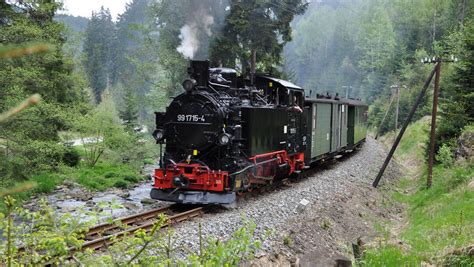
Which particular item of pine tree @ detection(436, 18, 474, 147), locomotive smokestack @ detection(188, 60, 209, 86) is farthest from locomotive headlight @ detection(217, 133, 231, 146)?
pine tree @ detection(436, 18, 474, 147)

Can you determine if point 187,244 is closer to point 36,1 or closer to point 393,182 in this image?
point 36,1

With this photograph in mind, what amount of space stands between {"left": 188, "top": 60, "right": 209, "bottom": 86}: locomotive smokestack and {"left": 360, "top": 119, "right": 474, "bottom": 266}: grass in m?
5.79

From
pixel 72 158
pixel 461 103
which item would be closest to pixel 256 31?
pixel 461 103

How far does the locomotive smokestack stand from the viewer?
1168cm

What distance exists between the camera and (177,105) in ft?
38.0

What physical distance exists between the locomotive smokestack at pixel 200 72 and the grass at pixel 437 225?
5790mm

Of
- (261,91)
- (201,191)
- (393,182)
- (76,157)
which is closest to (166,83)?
(76,157)

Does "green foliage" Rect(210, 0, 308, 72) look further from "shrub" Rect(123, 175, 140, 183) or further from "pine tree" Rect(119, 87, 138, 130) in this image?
"shrub" Rect(123, 175, 140, 183)

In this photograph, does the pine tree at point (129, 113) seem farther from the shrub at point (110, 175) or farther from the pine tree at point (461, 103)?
the pine tree at point (461, 103)

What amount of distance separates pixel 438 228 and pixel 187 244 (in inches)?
239

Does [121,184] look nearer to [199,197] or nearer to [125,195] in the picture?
[125,195]

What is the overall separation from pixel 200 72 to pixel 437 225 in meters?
6.88

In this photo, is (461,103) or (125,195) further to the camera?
(461,103)

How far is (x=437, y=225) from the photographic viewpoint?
35.6ft
